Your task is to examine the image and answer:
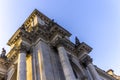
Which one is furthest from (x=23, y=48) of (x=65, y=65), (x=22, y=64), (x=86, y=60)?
(x=86, y=60)

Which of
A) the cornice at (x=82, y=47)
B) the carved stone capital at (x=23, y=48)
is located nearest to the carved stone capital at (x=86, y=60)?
the cornice at (x=82, y=47)

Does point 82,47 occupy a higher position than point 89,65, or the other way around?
point 82,47

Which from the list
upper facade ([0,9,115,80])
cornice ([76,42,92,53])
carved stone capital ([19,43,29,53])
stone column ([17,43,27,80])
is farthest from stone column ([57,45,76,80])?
cornice ([76,42,92,53])

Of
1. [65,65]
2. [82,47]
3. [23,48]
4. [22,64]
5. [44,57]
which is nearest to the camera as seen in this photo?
[22,64]

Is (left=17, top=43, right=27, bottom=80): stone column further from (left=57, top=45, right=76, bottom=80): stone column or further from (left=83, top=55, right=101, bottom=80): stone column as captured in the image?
(left=83, top=55, right=101, bottom=80): stone column

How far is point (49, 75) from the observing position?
56.0ft

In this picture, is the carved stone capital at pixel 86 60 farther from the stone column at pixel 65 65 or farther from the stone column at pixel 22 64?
the stone column at pixel 22 64

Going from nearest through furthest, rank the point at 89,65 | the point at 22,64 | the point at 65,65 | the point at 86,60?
1. the point at 22,64
2. the point at 65,65
3. the point at 89,65
4. the point at 86,60

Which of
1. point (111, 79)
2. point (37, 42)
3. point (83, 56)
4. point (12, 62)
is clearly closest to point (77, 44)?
point (83, 56)

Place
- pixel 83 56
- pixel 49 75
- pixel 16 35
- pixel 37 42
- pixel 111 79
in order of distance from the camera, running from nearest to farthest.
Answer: pixel 49 75 < pixel 37 42 < pixel 16 35 < pixel 83 56 < pixel 111 79

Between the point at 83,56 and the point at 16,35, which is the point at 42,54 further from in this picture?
the point at 83,56

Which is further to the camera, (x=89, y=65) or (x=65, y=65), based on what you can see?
(x=89, y=65)

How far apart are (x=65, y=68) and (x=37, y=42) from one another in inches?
172

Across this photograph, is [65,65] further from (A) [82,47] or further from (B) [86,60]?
(A) [82,47]
